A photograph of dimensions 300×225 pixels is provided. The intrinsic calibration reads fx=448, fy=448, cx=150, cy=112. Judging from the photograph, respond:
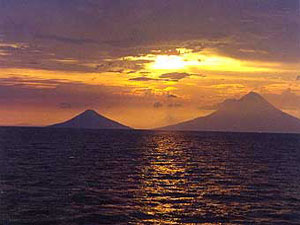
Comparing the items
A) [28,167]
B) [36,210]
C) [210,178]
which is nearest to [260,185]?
[210,178]

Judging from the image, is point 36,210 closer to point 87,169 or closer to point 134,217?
point 134,217

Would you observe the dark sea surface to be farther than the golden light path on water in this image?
No

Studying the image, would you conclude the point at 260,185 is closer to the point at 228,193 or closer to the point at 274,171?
the point at 228,193

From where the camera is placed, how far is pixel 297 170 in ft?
257

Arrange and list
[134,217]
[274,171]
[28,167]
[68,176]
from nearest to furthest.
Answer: [134,217] → [68,176] → [28,167] → [274,171]

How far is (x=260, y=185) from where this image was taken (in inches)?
2249

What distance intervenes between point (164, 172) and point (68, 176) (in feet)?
53.6

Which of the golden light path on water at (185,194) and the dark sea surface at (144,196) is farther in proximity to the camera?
the golden light path on water at (185,194)

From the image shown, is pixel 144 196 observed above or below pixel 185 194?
above

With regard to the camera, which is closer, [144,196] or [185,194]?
[144,196]

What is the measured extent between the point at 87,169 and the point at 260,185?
91.7 ft

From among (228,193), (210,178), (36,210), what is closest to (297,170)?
(210,178)

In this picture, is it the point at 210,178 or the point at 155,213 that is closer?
the point at 155,213

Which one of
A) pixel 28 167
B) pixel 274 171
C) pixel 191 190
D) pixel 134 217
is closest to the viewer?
pixel 134 217
